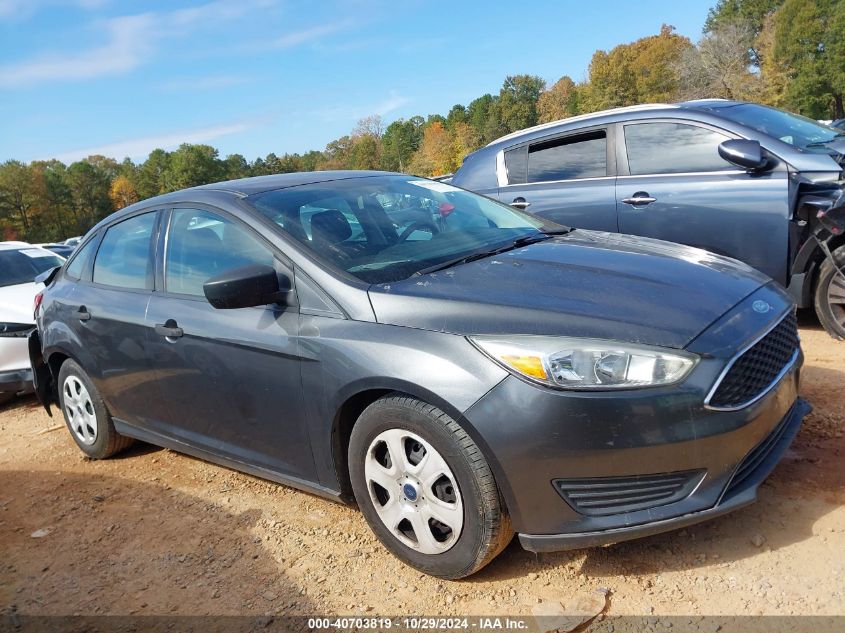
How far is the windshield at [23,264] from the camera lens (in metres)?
7.73

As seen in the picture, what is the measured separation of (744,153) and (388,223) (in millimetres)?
2758

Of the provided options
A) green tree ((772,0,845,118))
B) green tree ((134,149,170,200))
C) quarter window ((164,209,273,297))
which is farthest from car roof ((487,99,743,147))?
green tree ((134,149,170,200))

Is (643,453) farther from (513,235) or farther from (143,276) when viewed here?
(143,276)

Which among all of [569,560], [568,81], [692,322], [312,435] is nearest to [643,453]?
[692,322]

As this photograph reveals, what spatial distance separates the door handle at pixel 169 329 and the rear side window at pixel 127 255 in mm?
330

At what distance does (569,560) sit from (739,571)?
62 cm

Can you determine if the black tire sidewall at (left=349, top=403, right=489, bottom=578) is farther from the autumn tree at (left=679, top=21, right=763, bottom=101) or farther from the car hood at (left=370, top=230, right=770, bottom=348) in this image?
the autumn tree at (left=679, top=21, right=763, bottom=101)

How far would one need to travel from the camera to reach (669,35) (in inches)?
3034

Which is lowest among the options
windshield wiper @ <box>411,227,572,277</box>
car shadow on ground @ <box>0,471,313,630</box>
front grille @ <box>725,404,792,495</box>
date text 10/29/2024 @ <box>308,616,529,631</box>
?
date text 10/29/2024 @ <box>308,616,529,631</box>

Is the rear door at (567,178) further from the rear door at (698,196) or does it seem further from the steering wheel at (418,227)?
the steering wheel at (418,227)

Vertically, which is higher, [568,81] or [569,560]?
[568,81]

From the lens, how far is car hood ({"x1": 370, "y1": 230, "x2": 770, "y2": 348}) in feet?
7.93

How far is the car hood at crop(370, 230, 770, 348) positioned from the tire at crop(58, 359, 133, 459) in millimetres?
2512

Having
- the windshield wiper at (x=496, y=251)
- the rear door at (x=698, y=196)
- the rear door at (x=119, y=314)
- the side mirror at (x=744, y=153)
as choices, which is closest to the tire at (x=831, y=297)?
the rear door at (x=698, y=196)
